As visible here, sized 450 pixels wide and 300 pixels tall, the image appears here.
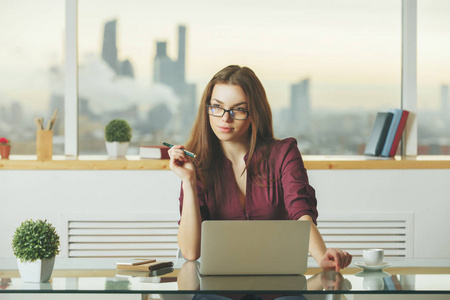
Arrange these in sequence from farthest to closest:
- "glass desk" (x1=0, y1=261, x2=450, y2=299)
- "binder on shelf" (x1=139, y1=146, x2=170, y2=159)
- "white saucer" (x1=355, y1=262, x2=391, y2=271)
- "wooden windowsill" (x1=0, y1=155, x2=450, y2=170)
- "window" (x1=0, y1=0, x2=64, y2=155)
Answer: "window" (x1=0, y1=0, x2=64, y2=155)
"binder on shelf" (x1=139, y1=146, x2=170, y2=159)
"wooden windowsill" (x1=0, y1=155, x2=450, y2=170)
"white saucer" (x1=355, y1=262, x2=391, y2=271)
"glass desk" (x1=0, y1=261, x2=450, y2=299)

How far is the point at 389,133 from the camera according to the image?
373 centimetres

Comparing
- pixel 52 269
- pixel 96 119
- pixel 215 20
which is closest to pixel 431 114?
pixel 215 20

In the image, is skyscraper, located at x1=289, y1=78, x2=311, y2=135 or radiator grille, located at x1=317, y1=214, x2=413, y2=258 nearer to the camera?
radiator grille, located at x1=317, y1=214, x2=413, y2=258

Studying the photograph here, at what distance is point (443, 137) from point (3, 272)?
3.12 m

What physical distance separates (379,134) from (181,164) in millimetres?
1965

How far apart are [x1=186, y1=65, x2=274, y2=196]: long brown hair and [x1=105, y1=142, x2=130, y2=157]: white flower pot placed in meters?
1.36

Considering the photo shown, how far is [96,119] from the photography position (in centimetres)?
385

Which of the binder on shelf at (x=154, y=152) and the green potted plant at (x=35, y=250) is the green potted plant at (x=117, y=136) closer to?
the binder on shelf at (x=154, y=152)

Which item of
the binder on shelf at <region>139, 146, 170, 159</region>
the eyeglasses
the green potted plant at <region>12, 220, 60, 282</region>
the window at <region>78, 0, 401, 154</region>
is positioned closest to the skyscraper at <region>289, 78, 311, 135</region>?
the window at <region>78, 0, 401, 154</region>

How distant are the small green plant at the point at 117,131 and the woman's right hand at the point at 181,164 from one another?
5.33 ft

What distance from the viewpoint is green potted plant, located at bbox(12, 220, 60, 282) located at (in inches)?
60.9

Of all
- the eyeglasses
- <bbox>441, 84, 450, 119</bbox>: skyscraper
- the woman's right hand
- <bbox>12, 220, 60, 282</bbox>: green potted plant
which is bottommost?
<bbox>12, 220, 60, 282</bbox>: green potted plant

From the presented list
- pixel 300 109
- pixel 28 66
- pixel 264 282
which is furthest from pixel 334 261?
pixel 28 66

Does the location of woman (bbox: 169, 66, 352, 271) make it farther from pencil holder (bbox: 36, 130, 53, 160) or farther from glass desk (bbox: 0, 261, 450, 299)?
pencil holder (bbox: 36, 130, 53, 160)
